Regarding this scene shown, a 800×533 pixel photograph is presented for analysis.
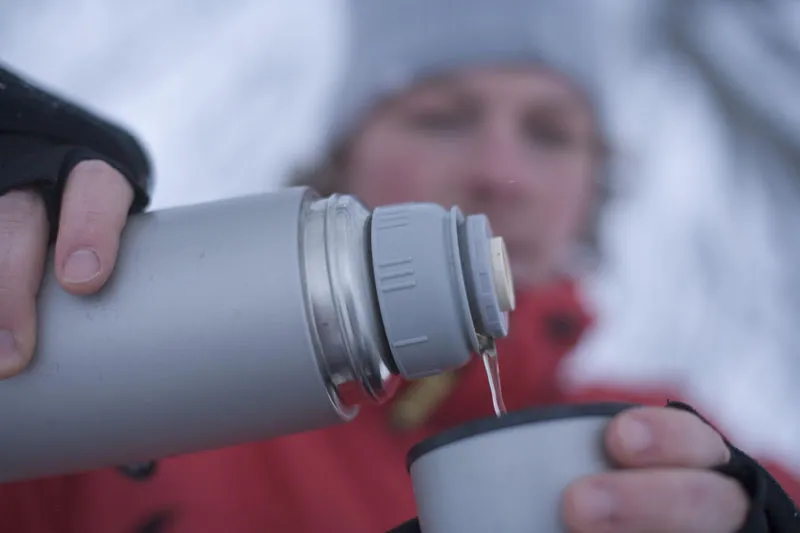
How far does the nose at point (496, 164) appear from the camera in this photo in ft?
2.27

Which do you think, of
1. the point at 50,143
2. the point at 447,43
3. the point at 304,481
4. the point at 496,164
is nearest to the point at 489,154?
the point at 496,164

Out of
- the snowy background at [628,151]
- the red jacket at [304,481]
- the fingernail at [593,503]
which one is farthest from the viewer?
the snowy background at [628,151]

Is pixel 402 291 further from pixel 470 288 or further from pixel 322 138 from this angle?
pixel 322 138

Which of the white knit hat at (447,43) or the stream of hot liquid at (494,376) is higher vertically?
the white knit hat at (447,43)

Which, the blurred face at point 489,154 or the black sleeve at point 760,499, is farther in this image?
the blurred face at point 489,154

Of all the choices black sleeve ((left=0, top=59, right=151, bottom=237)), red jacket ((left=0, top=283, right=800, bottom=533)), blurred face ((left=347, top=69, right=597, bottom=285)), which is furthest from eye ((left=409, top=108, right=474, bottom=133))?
black sleeve ((left=0, top=59, right=151, bottom=237))

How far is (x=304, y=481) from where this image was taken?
22.5 inches

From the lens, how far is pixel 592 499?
0.24 meters

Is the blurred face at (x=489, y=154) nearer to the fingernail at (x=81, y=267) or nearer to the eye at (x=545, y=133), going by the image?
the eye at (x=545, y=133)

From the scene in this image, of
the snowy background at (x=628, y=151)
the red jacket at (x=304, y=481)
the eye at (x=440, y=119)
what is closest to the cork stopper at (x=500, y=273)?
the red jacket at (x=304, y=481)

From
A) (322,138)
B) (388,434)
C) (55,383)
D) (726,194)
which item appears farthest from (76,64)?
(726,194)

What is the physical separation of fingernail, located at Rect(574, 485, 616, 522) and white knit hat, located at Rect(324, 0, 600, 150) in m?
0.55

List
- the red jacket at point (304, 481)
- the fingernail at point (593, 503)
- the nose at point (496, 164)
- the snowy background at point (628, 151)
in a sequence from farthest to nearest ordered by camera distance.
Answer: the snowy background at point (628, 151) → the nose at point (496, 164) → the red jacket at point (304, 481) → the fingernail at point (593, 503)

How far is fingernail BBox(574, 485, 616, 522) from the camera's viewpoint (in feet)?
0.77
